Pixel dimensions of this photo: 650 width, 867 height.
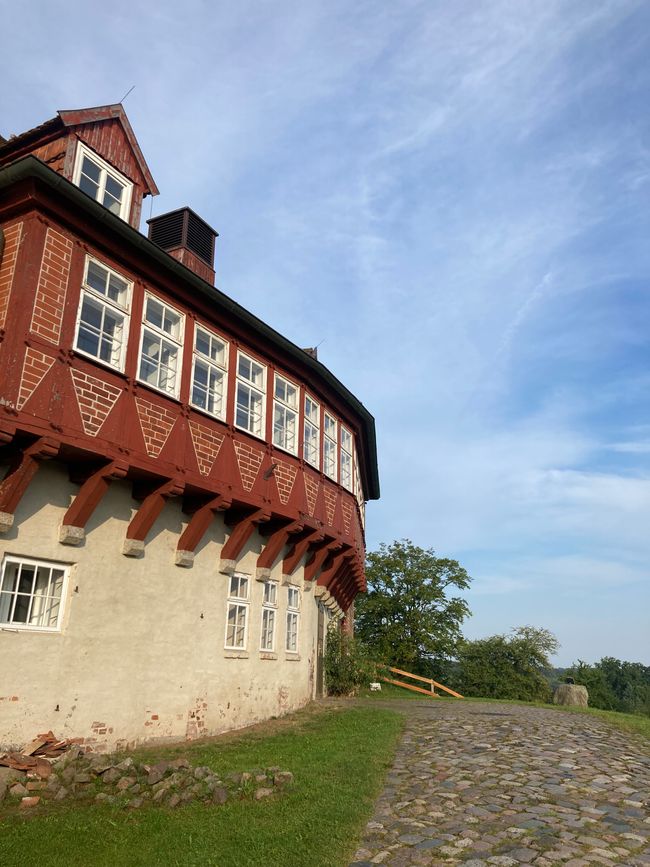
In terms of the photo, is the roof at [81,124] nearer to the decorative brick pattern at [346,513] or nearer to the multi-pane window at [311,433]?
the multi-pane window at [311,433]

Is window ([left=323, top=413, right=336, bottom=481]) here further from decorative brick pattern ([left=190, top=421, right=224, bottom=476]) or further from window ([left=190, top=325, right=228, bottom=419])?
decorative brick pattern ([left=190, top=421, right=224, bottom=476])

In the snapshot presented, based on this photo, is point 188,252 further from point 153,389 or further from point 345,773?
point 345,773

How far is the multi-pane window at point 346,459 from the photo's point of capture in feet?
61.5

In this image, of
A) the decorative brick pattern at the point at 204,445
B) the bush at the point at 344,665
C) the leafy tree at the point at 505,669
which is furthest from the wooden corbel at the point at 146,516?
the leafy tree at the point at 505,669

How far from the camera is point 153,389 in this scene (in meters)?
11.6

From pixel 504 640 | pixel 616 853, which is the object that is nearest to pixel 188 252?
pixel 616 853

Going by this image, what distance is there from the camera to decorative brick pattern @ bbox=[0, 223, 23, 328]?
9.85 meters

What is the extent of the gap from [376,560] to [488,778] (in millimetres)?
40620

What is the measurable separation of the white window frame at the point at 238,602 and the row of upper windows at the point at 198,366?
9.58 feet

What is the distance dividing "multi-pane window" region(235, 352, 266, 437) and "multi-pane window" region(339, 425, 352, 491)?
4.44 meters

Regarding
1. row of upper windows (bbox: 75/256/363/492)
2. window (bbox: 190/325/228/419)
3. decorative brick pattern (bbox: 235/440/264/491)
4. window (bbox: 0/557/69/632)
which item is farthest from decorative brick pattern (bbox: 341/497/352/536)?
window (bbox: 0/557/69/632)

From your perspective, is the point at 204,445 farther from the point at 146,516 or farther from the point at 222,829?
the point at 222,829

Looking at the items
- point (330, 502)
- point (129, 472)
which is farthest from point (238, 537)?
point (330, 502)

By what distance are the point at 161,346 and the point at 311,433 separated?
17.5ft
